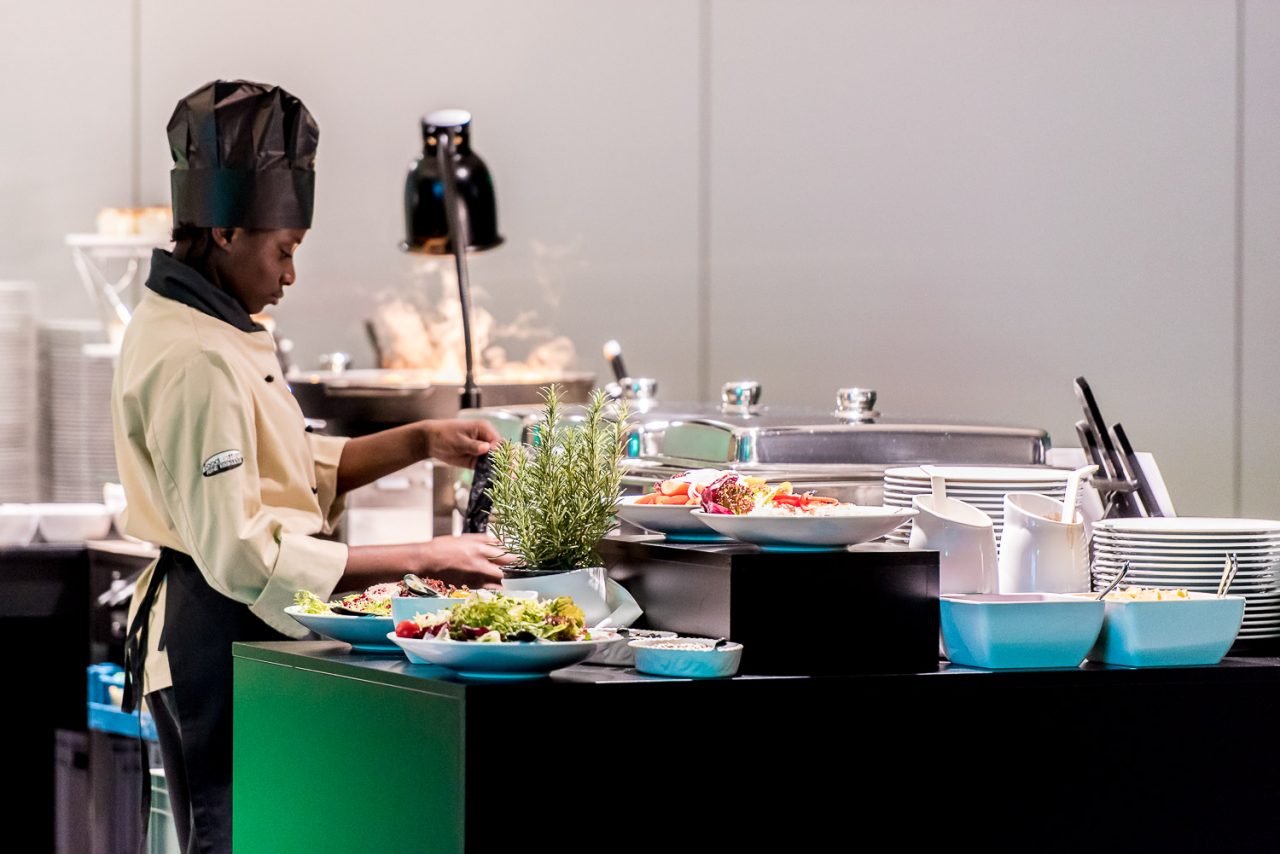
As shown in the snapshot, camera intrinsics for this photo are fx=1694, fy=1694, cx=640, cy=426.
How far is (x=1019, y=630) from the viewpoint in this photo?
6.20 ft

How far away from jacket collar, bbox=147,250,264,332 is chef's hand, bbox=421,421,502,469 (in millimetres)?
429

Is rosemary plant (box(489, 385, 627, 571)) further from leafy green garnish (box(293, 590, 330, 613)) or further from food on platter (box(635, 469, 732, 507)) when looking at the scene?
leafy green garnish (box(293, 590, 330, 613))

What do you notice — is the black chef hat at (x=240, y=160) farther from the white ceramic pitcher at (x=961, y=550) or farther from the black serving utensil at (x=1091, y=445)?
the black serving utensil at (x=1091, y=445)

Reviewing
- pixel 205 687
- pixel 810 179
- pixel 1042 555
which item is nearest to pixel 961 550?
pixel 1042 555

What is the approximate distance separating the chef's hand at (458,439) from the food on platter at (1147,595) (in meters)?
1.11

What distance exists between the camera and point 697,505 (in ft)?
6.84

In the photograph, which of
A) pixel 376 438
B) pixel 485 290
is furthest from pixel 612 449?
pixel 485 290

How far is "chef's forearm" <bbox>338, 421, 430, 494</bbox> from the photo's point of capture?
2.98 metres

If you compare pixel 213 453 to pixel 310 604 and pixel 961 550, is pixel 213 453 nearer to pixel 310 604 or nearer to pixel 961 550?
pixel 310 604

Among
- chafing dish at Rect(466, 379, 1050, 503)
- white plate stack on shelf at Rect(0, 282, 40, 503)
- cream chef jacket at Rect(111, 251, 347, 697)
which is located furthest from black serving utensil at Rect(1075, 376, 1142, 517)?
white plate stack on shelf at Rect(0, 282, 40, 503)

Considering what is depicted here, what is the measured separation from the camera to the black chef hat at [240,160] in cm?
258

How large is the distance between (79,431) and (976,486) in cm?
332

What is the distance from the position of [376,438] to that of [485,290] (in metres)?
2.34

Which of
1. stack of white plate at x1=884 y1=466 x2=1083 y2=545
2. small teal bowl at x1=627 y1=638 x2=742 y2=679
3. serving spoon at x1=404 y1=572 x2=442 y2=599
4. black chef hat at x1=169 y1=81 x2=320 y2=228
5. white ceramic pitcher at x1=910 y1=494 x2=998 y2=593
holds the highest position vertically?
black chef hat at x1=169 y1=81 x2=320 y2=228
